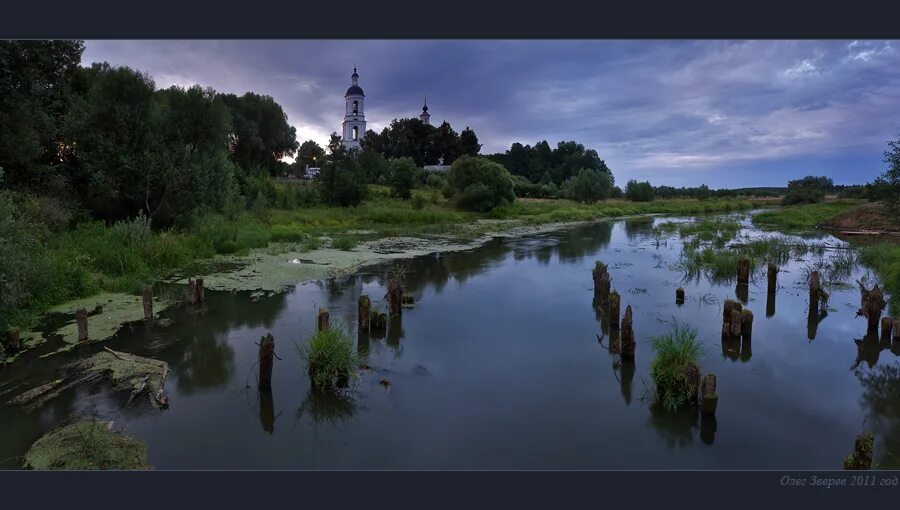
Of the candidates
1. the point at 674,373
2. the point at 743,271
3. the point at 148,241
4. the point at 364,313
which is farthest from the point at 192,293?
the point at 743,271

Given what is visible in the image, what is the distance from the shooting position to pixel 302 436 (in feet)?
24.3

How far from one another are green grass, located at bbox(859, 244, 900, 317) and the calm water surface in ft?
3.30

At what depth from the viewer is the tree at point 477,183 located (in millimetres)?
51500

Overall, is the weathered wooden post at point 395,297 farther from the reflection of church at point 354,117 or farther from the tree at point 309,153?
the reflection of church at point 354,117

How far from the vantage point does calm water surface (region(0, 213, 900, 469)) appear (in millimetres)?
7062

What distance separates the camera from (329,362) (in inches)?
352

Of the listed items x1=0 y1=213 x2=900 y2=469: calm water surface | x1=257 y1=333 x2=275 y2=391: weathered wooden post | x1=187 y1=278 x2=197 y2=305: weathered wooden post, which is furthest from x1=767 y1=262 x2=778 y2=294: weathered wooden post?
x1=187 y1=278 x2=197 y2=305: weathered wooden post

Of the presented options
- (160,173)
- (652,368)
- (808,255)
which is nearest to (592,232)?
(808,255)

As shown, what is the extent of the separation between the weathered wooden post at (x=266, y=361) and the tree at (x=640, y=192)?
93.5m

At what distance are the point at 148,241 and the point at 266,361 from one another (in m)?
12.3

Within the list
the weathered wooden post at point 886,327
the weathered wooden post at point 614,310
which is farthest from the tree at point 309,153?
the weathered wooden post at point 886,327

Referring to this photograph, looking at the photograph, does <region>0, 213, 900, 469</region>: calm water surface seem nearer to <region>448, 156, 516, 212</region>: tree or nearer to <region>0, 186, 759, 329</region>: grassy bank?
<region>0, 186, 759, 329</region>: grassy bank
